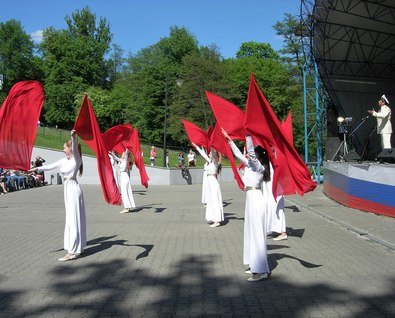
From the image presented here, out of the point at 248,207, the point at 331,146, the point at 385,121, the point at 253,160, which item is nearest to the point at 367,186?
the point at 385,121

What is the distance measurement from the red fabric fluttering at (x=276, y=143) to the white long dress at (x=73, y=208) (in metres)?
3.23

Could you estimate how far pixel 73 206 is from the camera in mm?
8547

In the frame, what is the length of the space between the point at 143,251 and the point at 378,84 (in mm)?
18944

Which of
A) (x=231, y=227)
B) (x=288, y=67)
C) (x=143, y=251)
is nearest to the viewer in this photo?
(x=143, y=251)

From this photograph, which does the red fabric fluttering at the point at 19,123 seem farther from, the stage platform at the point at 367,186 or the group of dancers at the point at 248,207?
the stage platform at the point at 367,186

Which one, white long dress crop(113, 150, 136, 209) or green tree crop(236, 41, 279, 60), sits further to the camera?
green tree crop(236, 41, 279, 60)

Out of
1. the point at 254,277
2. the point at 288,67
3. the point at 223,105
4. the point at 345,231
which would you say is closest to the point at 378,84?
the point at 345,231

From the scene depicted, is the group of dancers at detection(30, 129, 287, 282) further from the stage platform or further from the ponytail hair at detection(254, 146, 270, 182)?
the stage platform

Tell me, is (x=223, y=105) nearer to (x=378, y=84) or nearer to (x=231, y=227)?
(x=231, y=227)

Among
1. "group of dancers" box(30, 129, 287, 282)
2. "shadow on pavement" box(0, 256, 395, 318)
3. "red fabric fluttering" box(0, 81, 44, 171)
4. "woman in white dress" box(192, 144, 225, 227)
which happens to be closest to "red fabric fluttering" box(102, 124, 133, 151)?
"woman in white dress" box(192, 144, 225, 227)

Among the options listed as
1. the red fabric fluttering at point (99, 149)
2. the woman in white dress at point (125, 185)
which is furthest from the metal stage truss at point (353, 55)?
the red fabric fluttering at point (99, 149)

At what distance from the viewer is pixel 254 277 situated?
22.9ft

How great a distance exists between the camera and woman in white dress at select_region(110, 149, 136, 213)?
16234 mm

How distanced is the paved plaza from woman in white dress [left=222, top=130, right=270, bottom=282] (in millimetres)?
233
